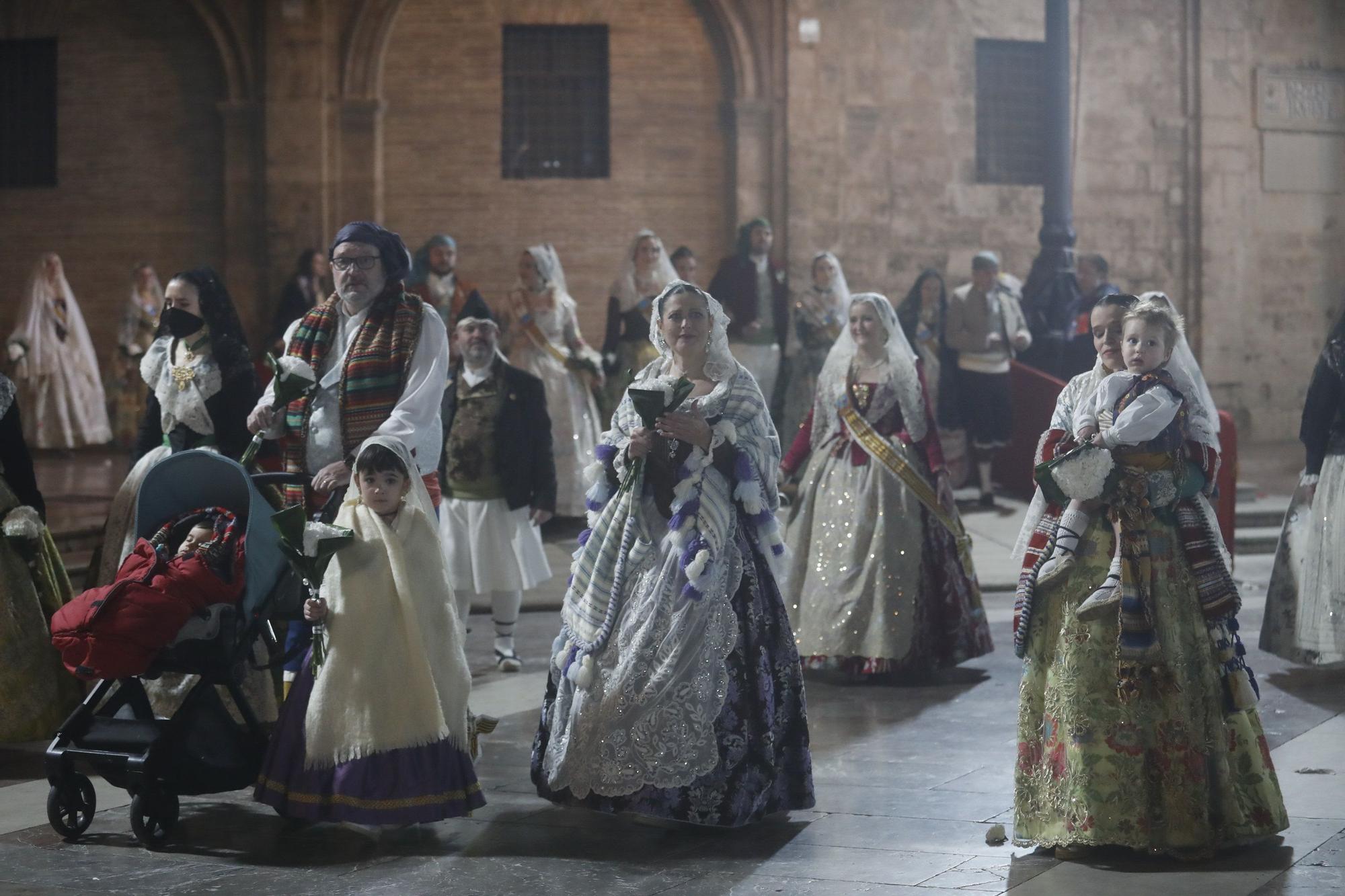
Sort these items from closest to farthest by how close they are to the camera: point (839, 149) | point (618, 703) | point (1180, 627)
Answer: point (1180, 627), point (618, 703), point (839, 149)

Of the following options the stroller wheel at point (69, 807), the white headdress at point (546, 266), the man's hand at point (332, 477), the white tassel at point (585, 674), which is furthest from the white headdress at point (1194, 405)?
the white headdress at point (546, 266)

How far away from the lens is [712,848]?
17.1ft

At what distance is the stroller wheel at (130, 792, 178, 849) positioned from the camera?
205 inches

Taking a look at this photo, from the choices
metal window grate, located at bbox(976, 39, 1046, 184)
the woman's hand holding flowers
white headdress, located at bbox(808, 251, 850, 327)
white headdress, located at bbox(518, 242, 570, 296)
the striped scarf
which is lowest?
the woman's hand holding flowers

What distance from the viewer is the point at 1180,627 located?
16.5 ft

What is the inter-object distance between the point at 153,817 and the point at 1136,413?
3.03 m

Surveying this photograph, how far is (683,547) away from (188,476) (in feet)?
5.27

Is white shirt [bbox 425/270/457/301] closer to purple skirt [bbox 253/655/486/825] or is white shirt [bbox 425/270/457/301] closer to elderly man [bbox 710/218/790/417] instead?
elderly man [bbox 710/218/790/417]

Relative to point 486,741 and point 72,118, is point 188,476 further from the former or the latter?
point 72,118

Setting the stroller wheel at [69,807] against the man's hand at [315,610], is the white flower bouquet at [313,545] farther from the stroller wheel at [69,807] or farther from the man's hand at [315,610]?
the stroller wheel at [69,807]

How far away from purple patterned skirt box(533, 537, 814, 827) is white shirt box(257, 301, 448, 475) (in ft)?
3.33

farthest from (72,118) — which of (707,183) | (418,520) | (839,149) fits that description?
(418,520)

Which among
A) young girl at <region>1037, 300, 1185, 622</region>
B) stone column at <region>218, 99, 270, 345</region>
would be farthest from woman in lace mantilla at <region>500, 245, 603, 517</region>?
young girl at <region>1037, 300, 1185, 622</region>

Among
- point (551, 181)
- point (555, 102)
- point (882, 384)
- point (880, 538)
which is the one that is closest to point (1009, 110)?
point (555, 102)
